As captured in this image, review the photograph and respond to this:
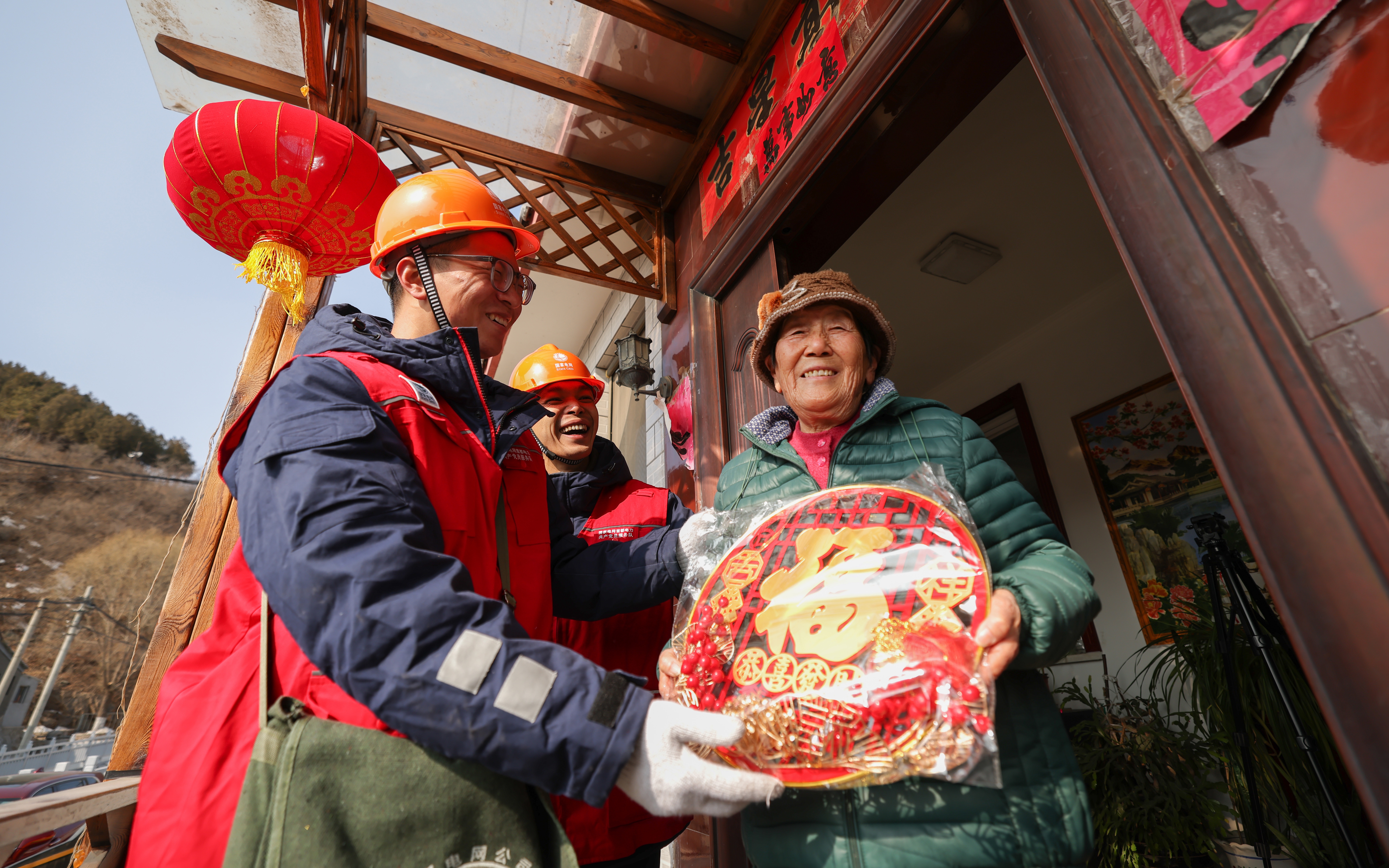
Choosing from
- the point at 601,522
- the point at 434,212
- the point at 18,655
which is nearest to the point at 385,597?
the point at 434,212

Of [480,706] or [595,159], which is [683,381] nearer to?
[595,159]

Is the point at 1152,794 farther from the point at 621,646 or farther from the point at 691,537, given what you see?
the point at 691,537

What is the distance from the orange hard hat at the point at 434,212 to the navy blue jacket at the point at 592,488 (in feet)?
4.13

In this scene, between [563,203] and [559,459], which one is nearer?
[559,459]

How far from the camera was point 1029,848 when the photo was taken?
956mm

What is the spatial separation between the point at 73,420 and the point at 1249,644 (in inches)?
1664

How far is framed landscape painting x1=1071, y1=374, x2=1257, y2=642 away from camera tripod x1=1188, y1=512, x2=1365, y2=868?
2.72ft

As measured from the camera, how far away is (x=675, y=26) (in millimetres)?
2934

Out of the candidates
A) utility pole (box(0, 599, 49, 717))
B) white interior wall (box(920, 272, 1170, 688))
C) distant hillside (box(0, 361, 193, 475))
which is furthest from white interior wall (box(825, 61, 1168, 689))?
distant hillside (box(0, 361, 193, 475))

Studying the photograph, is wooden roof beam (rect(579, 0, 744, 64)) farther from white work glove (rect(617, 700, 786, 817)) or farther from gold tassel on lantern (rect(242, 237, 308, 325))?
white work glove (rect(617, 700, 786, 817))

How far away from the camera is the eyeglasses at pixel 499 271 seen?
1.57 metres

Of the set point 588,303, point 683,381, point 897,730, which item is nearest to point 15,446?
point 588,303

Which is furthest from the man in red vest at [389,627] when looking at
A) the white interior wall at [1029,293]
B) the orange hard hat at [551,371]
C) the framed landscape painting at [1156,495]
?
the framed landscape painting at [1156,495]

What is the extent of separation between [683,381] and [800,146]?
1391 mm
